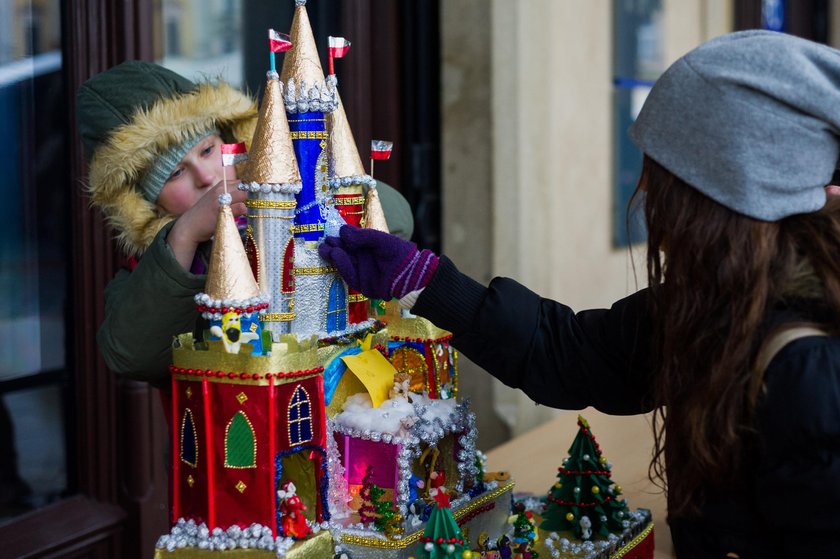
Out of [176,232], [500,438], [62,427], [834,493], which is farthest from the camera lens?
[500,438]

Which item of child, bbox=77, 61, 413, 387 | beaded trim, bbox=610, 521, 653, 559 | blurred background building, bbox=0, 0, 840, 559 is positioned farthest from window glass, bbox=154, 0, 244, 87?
beaded trim, bbox=610, 521, 653, 559

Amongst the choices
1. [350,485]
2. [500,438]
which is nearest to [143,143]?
[350,485]

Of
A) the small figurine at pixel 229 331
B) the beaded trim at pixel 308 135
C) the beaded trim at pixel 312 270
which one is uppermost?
the beaded trim at pixel 308 135

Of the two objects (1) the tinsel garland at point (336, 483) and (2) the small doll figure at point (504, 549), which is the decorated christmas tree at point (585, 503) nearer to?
(2) the small doll figure at point (504, 549)

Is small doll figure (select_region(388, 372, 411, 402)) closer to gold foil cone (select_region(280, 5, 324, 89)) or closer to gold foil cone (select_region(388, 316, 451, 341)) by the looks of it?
gold foil cone (select_region(388, 316, 451, 341))

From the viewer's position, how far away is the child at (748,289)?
40.9 inches

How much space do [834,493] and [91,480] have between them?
5.63 feet

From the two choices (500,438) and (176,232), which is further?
(500,438)

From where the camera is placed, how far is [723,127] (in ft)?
3.53

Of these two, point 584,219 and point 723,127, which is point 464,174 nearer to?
point 584,219

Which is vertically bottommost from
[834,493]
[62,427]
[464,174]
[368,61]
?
[62,427]

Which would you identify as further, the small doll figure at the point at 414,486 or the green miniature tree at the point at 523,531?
the green miniature tree at the point at 523,531

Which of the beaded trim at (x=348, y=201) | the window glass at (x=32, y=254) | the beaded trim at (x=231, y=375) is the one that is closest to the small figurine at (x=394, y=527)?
the beaded trim at (x=231, y=375)

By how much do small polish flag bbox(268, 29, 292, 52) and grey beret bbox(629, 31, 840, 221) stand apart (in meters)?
0.55
